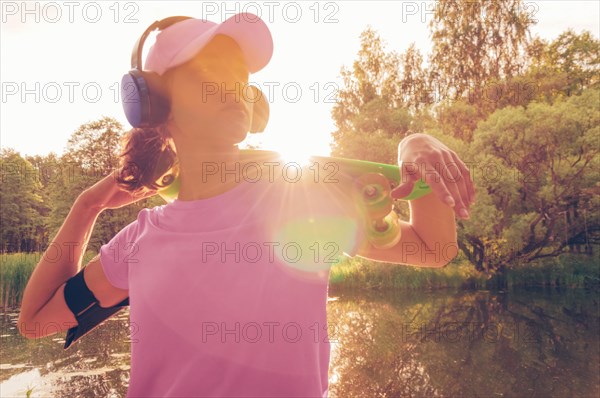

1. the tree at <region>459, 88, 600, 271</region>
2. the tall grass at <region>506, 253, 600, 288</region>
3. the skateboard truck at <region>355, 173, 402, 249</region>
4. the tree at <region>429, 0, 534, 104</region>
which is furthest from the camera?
the tree at <region>429, 0, 534, 104</region>

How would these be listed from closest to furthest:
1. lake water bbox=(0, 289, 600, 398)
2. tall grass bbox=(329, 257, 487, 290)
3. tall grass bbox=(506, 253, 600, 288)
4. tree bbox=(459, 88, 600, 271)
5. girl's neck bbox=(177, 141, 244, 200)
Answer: girl's neck bbox=(177, 141, 244, 200), lake water bbox=(0, 289, 600, 398), tree bbox=(459, 88, 600, 271), tall grass bbox=(329, 257, 487, 290), tall grass bbox=(506, 253, 600, 288)

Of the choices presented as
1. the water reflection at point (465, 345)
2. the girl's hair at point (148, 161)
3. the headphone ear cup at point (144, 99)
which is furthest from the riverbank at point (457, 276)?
the headphone ear cup at point (144, 99)

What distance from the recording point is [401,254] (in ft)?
3.85

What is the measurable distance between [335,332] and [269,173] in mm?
11164

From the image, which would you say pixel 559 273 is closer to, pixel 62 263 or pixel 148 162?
pixel 148 162

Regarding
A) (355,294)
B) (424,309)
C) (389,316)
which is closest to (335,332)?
(389,316)

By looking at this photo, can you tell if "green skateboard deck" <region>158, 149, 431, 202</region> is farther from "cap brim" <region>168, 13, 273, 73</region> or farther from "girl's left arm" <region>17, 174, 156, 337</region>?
"girl's left arm" <region>17, 174, 156, 337</region>

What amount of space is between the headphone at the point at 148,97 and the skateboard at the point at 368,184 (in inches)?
8.7

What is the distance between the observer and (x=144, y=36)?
1387mm

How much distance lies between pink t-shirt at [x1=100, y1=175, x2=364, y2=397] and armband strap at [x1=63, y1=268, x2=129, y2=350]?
0.22 m

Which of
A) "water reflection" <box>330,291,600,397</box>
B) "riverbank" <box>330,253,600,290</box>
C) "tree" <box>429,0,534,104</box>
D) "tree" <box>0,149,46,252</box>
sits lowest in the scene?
"water reflection" <box>330,291,600,397</box>

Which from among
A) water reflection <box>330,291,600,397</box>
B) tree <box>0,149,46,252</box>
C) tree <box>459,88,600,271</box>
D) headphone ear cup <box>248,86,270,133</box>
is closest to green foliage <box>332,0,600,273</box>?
tree <box>459,88,600,271</box>

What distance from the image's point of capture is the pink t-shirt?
103 centimetres

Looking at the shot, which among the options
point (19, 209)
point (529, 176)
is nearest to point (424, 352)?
point (529, 176)
